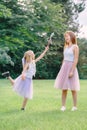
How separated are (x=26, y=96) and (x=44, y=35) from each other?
27352 millimetres

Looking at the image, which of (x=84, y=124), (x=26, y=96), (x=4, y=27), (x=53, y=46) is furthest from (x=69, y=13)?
(x=84, y=124)

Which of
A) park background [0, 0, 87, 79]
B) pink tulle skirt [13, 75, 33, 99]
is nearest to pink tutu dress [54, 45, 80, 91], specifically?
pink tulle skirt [13, 75, 33, 99]

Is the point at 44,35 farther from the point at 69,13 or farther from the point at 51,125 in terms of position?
the point at 51,125

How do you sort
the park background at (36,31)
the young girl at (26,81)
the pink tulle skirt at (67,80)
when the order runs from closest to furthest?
the pink tulle skirt at (67,80) < the young girl at (26,81) < the park background at (36,31)

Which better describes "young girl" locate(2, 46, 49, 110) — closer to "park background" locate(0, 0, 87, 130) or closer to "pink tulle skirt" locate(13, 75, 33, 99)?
"pink tulle skirt" locate(13, 75, 33, 99)

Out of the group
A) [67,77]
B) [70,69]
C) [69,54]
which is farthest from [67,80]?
[69,54]

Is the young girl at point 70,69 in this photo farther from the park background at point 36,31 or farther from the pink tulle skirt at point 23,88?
the park background at point 36,31

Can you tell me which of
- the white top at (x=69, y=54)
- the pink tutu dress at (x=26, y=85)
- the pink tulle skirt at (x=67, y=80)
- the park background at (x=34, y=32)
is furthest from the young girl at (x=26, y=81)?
the park background at (x=34, y=32)

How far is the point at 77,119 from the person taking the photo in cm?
741

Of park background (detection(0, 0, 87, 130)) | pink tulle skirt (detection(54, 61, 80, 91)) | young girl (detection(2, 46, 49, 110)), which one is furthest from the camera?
park background (detection(0, 0, 87, 130))

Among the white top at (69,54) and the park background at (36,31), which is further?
the park background at (36,31)

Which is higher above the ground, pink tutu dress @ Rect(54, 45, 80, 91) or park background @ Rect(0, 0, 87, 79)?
pink tutu dress @ Rect(54, 45, 80, 91)

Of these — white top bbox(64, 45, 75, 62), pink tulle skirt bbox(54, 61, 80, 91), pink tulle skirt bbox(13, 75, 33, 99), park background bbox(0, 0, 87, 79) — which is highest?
white top bbox(64, 45, 75, 62)

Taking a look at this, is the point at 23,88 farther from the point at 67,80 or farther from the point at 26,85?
the point at 67,80
